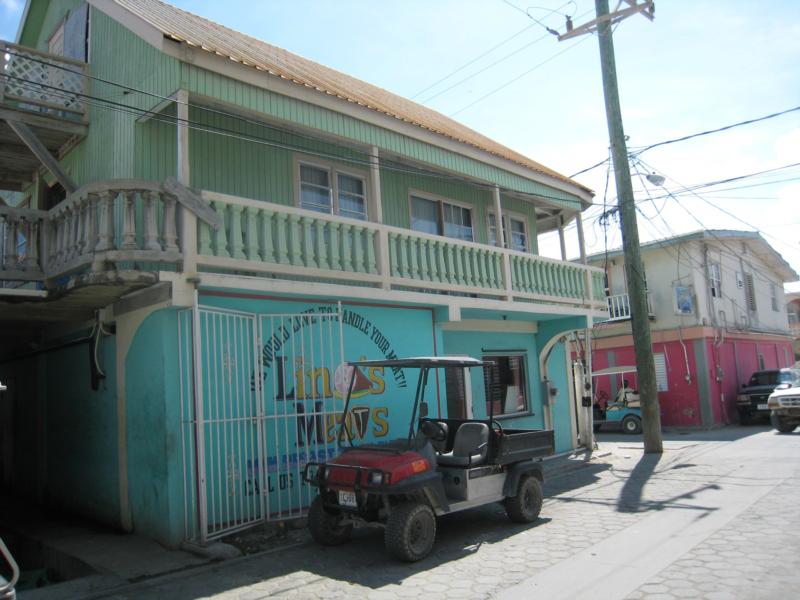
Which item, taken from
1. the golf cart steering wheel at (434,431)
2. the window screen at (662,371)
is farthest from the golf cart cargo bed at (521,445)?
the window screen at (662,371)

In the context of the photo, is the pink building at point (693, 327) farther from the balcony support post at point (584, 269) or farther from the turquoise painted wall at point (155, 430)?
the turquoise painted wall at point (155, 430)

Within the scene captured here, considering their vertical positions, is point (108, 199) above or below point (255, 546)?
above

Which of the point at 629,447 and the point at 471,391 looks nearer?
the point at 471,391

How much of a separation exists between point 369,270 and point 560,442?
24.3 feet

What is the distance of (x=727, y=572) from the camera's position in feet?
17.8

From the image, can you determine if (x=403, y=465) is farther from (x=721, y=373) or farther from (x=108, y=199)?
(x=721, y=373)

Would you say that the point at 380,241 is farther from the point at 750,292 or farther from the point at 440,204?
the point at 750,292

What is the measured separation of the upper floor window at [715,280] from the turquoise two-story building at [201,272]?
12868 mm

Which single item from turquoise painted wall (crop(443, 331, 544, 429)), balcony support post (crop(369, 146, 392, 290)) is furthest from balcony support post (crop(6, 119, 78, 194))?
turquoise painted wall (crop(443, 331, 544, 429))

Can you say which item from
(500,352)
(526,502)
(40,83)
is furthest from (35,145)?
(500,352)

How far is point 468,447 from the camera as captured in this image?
7766 mm

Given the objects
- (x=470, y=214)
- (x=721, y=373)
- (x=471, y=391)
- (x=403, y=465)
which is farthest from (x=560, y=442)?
(x=721, y=373)

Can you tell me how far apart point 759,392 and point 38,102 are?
21.4 metres

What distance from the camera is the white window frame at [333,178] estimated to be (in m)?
10.2
